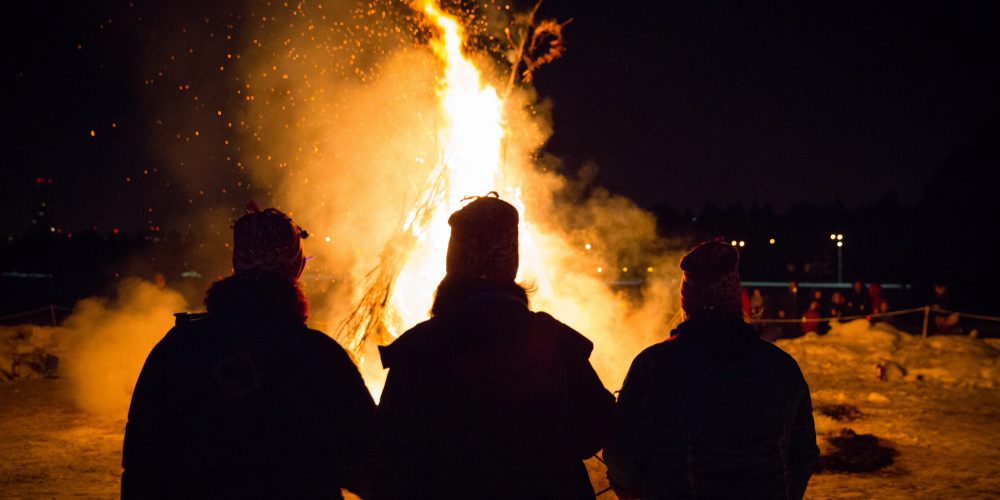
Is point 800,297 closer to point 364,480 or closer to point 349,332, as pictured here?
point 349,332

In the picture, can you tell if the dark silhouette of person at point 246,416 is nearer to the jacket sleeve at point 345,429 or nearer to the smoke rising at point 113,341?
the jacket sleeve at point 345,429

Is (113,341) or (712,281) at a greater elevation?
(712,281)

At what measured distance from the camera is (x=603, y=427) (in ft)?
6.97

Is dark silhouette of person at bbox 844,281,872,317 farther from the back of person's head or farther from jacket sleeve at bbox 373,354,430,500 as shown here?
jacket sleeve at bbox 373,354,430,500

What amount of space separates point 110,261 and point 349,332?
58.9m

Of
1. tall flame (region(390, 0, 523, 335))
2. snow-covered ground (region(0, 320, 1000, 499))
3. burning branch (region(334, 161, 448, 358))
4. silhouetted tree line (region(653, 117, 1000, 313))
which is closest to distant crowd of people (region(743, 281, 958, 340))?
snow-covered ground (region(0, 320, 1000, 499))

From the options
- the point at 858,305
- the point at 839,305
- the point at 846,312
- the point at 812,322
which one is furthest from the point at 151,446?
the point at 858,305

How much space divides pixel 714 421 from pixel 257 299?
1.69 meters

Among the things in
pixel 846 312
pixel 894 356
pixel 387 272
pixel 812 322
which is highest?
pixel 387 272

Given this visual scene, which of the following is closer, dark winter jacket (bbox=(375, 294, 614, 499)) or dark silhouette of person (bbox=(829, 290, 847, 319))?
dark winter jacket (bbox=(375, 294, 614, 499))

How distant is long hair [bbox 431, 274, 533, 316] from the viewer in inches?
82.6

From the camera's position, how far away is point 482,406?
6.38 feet

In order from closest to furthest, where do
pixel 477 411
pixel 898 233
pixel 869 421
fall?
pixel 477 411 < pixel 869 421 < pixel 898 233

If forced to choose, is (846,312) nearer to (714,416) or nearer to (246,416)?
(714,416)
